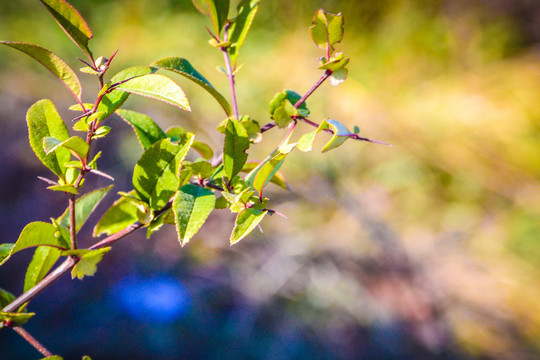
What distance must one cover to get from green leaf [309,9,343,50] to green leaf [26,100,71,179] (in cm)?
17

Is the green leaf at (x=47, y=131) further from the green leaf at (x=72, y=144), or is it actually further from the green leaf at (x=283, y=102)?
the green leaf at (x=283, y=102)

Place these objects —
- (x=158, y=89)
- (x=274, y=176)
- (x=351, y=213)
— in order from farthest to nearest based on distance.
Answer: (x=351, y=213) → (x=274, y=176) → (x=158, y=89)

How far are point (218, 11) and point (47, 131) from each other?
0.45 feet

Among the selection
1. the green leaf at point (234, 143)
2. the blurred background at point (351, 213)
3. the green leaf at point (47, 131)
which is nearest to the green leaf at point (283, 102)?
the green leaf at point (234, 143)

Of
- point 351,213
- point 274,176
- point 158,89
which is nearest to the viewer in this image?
point 158,89

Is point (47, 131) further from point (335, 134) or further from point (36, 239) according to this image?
point (335, 134)

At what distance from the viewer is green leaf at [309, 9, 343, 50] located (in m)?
0.25

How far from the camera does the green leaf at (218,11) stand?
27cm

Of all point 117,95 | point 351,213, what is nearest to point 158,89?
point 117,95

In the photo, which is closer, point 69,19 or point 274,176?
point 69,19

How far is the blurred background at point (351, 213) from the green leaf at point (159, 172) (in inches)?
31.0

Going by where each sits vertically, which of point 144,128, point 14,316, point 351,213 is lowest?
point 351,213

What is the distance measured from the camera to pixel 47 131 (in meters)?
0.26

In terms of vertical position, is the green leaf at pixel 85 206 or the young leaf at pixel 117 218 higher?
the green leaf at pixel 85 206
